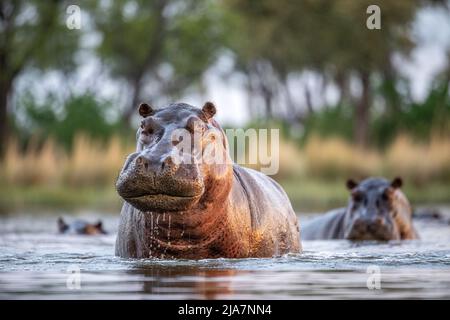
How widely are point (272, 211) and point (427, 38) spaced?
3272 cm

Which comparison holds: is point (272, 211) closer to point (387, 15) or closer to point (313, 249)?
point (313, 249)

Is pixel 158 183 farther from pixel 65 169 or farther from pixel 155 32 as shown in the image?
pixel 155 32

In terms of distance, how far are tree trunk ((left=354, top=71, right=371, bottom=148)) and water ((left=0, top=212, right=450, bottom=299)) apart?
19.8 meters

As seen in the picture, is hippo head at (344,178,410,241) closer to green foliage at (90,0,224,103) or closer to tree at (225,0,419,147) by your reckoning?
tree at (225,0,419,147)

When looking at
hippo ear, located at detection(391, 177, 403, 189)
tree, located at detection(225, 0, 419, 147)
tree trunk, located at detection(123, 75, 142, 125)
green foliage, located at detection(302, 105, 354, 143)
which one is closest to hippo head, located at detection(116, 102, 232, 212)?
hippo ear, located at detection(391, 177, 403, 189)

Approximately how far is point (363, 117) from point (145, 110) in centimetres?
2534

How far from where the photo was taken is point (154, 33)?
40312mm

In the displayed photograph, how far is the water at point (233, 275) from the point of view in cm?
607

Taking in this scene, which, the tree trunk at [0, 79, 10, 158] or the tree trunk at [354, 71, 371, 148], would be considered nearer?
the tree trunk at [0, 79, 10, 158]

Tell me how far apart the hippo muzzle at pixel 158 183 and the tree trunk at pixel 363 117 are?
2159 cm

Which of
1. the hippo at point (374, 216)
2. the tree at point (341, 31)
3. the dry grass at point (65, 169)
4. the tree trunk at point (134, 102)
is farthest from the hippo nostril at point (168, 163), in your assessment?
the tree trunk at point (134, 102)

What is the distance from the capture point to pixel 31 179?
70.8 ft

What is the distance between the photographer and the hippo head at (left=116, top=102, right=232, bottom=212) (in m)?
6.81
